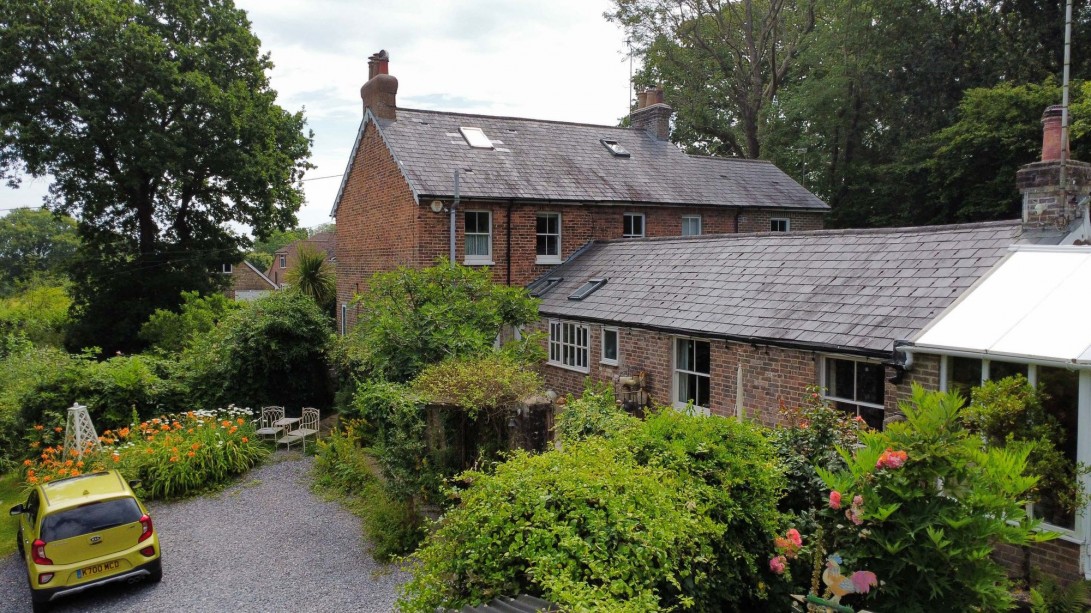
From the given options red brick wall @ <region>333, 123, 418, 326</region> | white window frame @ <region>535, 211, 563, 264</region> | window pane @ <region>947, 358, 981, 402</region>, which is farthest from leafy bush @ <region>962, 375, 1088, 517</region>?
red brick wall @ <region>333, 123, 418, 326</region>

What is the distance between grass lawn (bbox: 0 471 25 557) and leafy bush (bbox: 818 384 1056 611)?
13106 mm

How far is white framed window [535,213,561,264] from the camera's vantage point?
2200cm

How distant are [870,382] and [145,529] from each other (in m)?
10.9

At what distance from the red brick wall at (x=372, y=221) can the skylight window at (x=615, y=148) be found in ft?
28.0

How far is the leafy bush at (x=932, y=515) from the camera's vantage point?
15.6 feet

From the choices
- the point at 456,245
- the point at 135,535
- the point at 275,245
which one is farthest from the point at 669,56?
the point at 275,245

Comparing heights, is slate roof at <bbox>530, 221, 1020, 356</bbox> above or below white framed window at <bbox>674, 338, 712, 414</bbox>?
above

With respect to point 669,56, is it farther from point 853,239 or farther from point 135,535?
point 135,535

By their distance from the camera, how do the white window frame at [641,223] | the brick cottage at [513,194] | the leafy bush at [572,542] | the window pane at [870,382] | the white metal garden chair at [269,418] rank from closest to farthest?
1. the leafy bush at [572,542]
2. the window pane at [870,382]
3. the white metal garden chair at [269,418]
4. the brick cottage at [513,194]
5. the white window frame at [641,223]

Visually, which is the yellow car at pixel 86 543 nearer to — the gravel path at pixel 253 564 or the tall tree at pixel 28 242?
the gravel path at pixel 253 564

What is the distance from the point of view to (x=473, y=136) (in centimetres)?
2312

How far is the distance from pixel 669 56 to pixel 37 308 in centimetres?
4021

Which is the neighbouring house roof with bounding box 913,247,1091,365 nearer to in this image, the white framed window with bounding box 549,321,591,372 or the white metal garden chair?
the white framed window with bounding box 549,321,591,372

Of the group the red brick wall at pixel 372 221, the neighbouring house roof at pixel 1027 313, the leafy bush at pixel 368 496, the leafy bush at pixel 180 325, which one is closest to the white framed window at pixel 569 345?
the red brick wall at pixel 372 221
